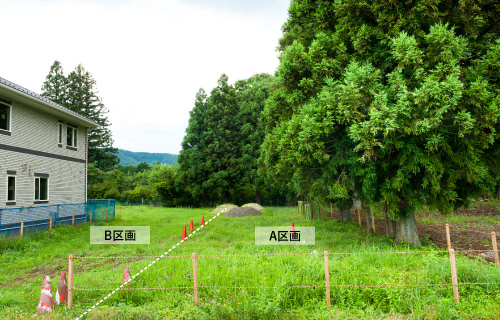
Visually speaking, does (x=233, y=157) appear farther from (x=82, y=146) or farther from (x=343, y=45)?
(x=343, y=45)

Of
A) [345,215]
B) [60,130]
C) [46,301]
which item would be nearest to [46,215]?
[60,130]

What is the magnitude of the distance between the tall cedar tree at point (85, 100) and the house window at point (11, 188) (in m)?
30.8

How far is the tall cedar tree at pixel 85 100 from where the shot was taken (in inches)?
1756

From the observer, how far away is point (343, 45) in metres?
10.6

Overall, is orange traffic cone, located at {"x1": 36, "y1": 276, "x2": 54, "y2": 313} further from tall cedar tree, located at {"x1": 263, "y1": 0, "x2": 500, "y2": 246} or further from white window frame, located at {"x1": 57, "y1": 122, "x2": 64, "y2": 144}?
white window frame, located at {"x1": 57, "y1": 122, "x2": 64, "y2": 144}

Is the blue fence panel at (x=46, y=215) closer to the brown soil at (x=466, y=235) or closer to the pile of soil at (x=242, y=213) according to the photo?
the pile of soil at (x=242, y=213)

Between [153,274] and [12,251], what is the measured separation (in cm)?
780

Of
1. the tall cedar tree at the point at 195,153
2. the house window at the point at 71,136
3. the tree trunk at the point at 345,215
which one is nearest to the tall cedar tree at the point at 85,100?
the tall cedar tree at the point at 195,153

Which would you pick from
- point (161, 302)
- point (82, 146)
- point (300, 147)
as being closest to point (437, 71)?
point (300, 147)

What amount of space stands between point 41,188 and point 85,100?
114ft

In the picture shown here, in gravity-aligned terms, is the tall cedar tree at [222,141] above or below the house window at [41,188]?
above

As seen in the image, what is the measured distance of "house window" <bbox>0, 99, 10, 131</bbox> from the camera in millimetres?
14164

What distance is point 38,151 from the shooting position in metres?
16.5

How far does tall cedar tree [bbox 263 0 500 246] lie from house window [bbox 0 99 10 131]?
1285 cm
